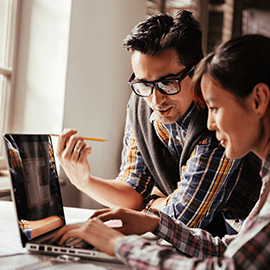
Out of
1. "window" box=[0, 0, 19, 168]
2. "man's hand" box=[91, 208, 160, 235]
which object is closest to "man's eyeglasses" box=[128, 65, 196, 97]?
"man's hand" box=[91, 208, 160, 235]

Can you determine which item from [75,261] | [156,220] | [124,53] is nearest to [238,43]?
[156,220]

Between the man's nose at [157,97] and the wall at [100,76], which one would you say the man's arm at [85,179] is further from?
the wall at [100,76]

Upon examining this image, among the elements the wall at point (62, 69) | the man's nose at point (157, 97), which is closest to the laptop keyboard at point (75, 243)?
the man's nose at point (157, 97)

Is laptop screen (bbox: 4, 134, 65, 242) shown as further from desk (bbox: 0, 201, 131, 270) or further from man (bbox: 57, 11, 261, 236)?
man (bbox: 57, 11, 261, 236)

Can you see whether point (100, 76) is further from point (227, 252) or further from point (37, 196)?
point (227, 252)

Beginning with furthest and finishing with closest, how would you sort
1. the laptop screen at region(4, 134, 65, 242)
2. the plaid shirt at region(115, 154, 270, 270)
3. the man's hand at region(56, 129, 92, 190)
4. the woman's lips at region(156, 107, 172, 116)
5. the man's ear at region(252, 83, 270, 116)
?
the woman's lips at region(156, 107, 172, 116)
the man's hand at region(56, 129, 92, 190)
the laptop screen at region(4, 134, 65, 242)
the man's ear at region(252, 83, 270, 116)
the plaid shirt at region(115, 154, 270, 270)

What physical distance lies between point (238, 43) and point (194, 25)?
0.63 m

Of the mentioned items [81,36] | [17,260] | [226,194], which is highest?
[81,36]

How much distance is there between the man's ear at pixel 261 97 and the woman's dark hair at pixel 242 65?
0.01 metres

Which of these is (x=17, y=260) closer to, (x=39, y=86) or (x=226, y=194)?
(x=226, y=194)

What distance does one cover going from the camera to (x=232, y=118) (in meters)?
0.74

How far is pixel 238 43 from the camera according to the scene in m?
0.77

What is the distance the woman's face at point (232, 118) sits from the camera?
738 millimetres

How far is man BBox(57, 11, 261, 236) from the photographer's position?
1.22 meters
